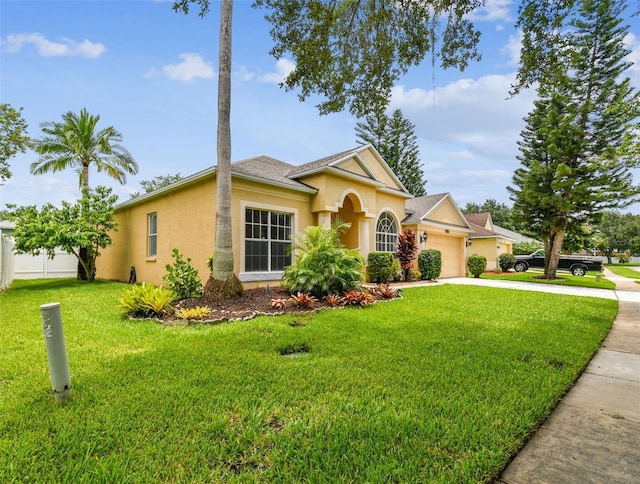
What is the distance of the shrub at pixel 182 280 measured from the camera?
27.8 ft

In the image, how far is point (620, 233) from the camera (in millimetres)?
51531

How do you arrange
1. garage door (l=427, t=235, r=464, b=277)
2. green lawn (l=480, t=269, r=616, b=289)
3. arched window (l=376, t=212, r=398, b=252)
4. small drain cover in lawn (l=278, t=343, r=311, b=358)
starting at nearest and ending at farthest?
small drain cover in lawn (l=278, t=343, r=311, b=358)
green lawn (l=480, t=269, r=616, b=289)
arched window (l=376, t=212, r=398, b=252)
garage door (l=427, t=235, r=464, b=277)

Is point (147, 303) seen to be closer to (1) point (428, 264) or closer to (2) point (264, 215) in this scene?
(2) point (264, 215)

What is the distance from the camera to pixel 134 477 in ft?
6.87

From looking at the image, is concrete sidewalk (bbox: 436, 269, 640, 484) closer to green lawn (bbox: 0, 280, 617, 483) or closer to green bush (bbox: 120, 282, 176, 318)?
green lawn (bbox: 0, 280, 617, 483)

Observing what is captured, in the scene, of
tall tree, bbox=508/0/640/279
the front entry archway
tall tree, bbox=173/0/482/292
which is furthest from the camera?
tall tree, bbox=508/0/640/279

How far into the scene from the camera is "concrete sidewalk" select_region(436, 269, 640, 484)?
2.23 m

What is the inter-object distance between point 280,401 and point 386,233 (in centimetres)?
1333

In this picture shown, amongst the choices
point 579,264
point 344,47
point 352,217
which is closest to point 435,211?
point 352,217

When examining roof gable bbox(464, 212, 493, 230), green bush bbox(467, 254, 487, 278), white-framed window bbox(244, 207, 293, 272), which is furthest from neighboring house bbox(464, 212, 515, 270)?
white-framed window bbox(244, 207, 293, 272)

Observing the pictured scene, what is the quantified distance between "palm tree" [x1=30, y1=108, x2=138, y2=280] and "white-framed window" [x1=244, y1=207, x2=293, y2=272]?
942 centimetres

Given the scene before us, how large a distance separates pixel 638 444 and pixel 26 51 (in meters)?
14.9

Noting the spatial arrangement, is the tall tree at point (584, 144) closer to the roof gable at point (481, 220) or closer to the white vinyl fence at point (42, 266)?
the roof gable at point (481, 220)

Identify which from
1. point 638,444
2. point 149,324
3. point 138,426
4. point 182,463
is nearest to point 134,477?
point 182,463
